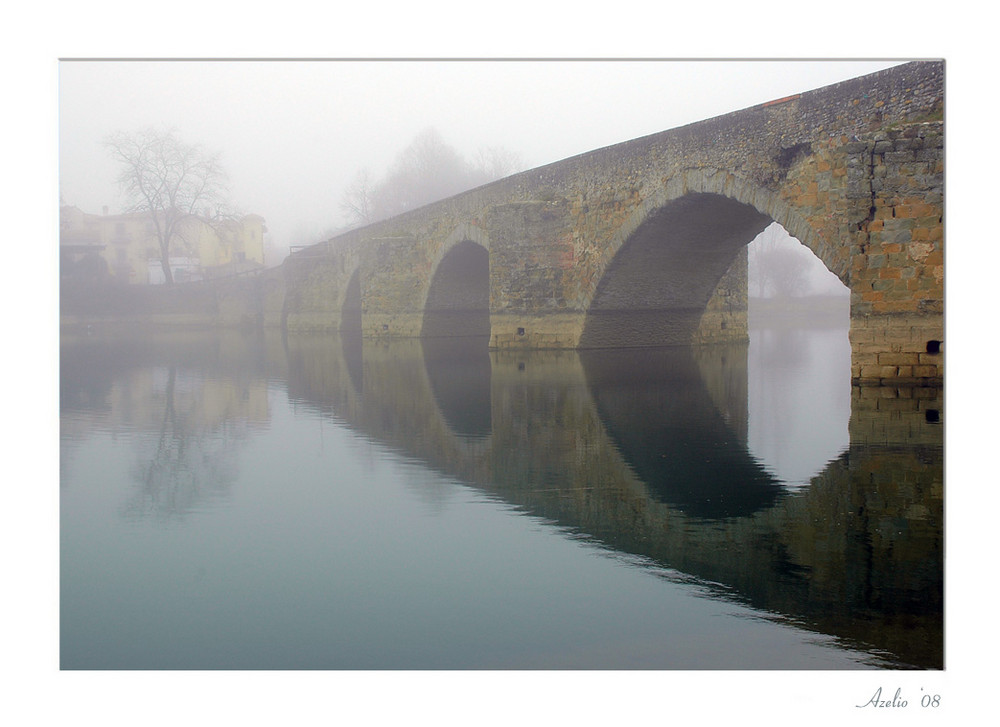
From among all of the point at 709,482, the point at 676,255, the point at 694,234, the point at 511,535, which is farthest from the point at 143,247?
the point at 511,535

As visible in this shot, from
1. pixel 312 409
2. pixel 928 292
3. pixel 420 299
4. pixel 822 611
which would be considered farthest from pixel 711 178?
pixel 420 299

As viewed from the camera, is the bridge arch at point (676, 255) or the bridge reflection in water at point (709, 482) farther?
the bridge arch at point (676, 255)

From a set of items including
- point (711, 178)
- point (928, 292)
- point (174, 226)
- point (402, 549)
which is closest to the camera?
point (402, 549)

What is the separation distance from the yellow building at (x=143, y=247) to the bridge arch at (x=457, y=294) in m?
12.4

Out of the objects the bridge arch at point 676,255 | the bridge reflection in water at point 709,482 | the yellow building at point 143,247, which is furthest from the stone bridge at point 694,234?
the yellow building at point 143,247

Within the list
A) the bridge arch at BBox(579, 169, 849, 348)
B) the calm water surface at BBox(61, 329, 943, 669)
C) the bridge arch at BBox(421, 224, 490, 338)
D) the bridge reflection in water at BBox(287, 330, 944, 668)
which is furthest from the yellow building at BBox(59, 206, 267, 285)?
the calm water surface at BBox(61, 329, 943, 669)

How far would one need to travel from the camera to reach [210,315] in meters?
39.7

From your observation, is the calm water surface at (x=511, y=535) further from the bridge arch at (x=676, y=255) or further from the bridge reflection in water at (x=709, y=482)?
the bridge arch at (x=676, y=255)

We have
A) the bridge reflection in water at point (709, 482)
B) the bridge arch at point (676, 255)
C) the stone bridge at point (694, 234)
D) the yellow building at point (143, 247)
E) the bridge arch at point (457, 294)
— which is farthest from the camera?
the yellow building at point (143, 247)

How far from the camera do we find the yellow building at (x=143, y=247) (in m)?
34.3

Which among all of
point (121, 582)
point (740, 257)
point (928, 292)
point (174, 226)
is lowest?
point (121, 582)

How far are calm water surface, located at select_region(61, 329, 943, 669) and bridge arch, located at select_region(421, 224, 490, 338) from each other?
13.3m

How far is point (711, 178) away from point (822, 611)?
10.3 metres
